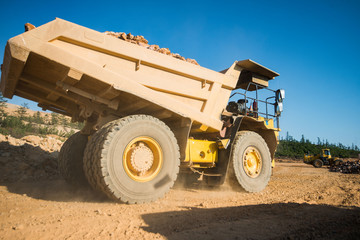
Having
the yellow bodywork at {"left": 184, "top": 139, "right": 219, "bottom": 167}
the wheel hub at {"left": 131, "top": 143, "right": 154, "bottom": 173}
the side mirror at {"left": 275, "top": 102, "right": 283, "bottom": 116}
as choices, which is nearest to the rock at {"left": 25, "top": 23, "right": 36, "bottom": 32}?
the wheel hub at {"left": 131, "top": 143, "right": 154, "bottom": 173}

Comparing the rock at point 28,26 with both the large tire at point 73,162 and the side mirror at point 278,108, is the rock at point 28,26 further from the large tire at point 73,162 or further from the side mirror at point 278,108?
the side mirror at point 278,108

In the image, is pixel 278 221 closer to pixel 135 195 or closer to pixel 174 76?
pixel 135 195

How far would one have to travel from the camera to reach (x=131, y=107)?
399 centimetres

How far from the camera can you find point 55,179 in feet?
17.1

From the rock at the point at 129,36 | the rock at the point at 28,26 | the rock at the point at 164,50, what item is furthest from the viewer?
the rock at the point at 164,50

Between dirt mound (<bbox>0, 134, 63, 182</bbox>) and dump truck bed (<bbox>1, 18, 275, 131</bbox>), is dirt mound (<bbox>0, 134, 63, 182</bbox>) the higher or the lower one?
the lower one

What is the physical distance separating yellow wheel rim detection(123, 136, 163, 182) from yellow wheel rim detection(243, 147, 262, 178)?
2527 millimetres

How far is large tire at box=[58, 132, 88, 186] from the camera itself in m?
4.29

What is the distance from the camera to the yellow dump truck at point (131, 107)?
122 inches

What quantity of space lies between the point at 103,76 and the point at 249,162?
3925 millimetres

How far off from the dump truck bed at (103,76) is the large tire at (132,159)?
0.52m

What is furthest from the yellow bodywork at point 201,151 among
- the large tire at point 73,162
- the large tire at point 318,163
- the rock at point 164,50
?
the large tire at point 318,163

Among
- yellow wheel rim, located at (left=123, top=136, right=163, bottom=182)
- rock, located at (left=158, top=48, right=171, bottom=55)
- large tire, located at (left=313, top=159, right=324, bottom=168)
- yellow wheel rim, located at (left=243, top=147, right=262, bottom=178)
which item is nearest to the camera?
yellow wheel rim, located at (left=123, top=136, right=163, bottom=182)

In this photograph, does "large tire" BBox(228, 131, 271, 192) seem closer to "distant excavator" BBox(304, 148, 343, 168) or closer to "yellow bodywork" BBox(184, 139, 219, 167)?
"yellow bodywork" BBox(184, 139, 219, 167)
